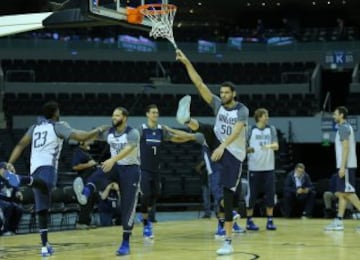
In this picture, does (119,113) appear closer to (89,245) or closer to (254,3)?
(89,245)

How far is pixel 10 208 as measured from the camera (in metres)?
13.5

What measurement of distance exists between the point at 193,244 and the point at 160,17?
3820mm

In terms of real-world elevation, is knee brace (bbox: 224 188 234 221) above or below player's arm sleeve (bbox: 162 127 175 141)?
below

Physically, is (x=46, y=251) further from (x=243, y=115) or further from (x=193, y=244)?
(x=243, y=115)

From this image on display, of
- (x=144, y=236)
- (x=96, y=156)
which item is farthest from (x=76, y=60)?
(x=144, y=236)

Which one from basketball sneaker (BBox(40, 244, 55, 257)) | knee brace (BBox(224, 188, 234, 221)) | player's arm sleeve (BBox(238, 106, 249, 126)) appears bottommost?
basketball sneaker (BBox(40, 244, 55, 257))

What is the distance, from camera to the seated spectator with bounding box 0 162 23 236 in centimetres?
1338

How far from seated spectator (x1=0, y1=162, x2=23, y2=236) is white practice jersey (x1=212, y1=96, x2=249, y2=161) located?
5.69 m

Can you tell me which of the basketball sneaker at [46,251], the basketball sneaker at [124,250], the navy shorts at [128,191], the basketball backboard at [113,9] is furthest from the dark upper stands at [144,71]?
the basketball sneaker at [124,250]

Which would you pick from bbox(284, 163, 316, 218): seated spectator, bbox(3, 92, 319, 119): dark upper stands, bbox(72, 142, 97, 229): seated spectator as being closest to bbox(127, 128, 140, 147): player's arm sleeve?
bbox(72, 142, 97, 229): seated spectator

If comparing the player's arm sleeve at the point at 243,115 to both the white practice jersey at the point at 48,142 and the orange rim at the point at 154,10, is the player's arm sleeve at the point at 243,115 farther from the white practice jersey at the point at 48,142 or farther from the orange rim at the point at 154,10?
the orange rim at the point at 154,10

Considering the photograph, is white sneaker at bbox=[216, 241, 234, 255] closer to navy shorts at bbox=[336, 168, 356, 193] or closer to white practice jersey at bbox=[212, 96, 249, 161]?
white practice jersey at bbox=[212, 96, 249, 161]

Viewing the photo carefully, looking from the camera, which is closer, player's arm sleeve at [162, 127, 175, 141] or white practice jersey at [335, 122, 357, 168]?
player's arm sleeve at [162, 127, 175, 141]

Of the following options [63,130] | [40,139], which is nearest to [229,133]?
[63,130]
